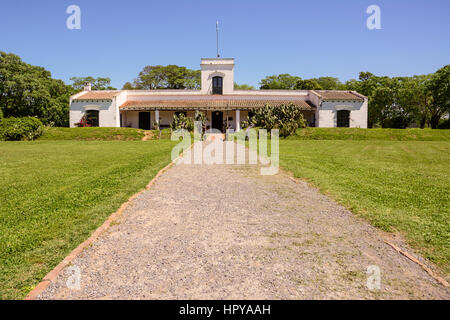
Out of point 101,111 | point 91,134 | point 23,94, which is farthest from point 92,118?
point 23,94

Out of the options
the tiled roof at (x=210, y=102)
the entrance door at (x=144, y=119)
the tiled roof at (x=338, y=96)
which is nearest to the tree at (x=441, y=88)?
the tiled roof at (x=338, y=96)

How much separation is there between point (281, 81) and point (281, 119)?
39.4 m

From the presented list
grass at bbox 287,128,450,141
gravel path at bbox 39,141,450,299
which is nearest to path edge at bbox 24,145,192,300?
gravel path at bbox 39,141,450,299

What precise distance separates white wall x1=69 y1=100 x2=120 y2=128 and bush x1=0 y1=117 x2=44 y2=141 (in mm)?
7852

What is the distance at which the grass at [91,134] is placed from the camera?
73.9 ft

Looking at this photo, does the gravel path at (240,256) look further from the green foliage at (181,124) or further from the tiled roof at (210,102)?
the tiled roof at (210,102)

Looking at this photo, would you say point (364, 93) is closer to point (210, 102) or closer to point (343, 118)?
point (343, 118)

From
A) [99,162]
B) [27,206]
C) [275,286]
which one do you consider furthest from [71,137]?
[275,286]

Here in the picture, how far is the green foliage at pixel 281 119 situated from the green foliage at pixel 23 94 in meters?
22.7

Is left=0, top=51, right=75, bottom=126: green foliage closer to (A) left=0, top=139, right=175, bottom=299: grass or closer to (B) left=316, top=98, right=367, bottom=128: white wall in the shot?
(A) left=0, top=139, right=175, bottom=299: grass

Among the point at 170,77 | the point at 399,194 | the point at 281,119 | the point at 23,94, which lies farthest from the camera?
the point at 170,77

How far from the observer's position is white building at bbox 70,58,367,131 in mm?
29875

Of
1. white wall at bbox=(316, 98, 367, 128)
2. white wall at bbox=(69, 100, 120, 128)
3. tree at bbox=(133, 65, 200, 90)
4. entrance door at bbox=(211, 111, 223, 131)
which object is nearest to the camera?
white wall at bbox=(69, 100, 120, 128)

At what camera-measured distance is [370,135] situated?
23234 millimetres
